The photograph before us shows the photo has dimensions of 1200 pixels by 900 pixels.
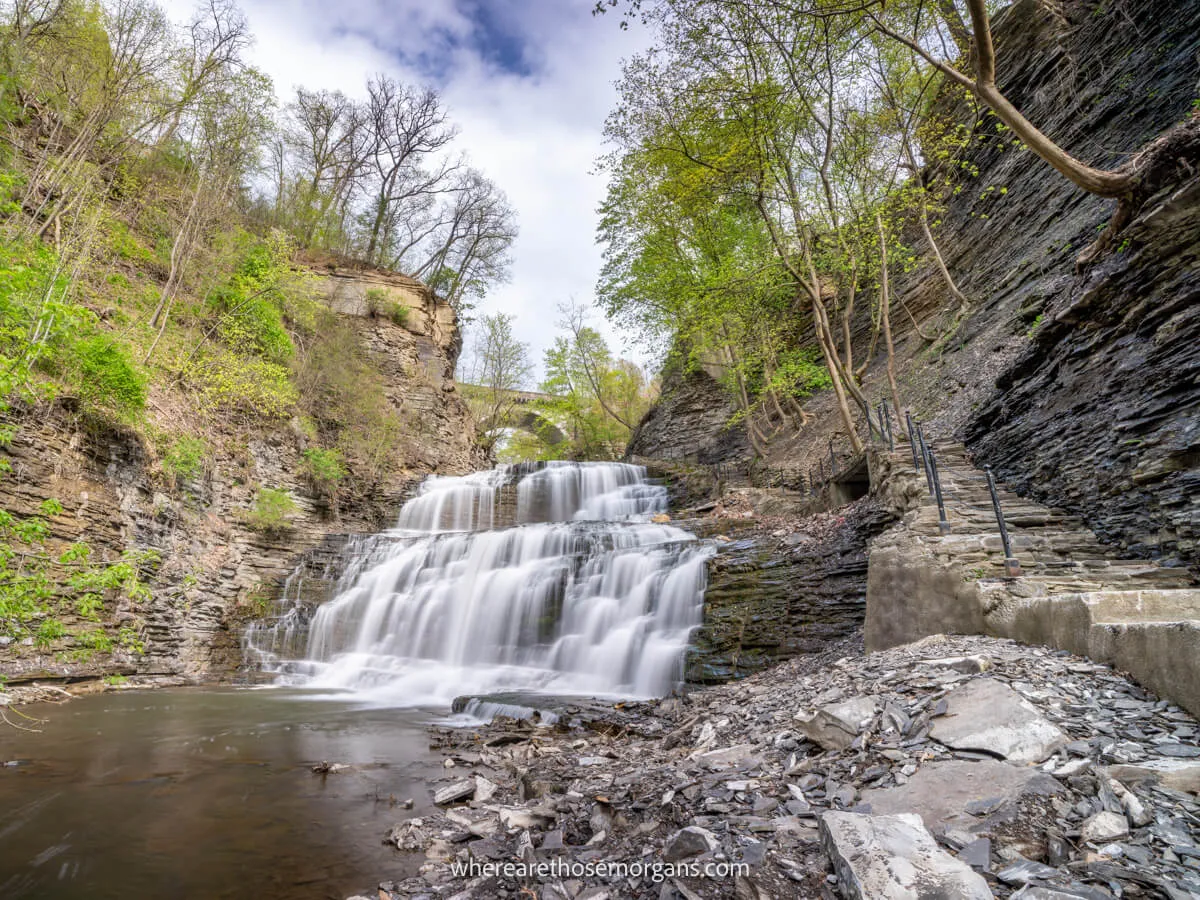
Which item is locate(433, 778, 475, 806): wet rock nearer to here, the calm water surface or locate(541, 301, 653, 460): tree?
the calm water surface

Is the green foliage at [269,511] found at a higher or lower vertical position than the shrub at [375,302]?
lower

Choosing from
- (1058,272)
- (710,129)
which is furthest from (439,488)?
(1058,272)

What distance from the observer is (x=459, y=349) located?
2731 centimetres

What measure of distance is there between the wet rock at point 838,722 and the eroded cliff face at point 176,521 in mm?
5957

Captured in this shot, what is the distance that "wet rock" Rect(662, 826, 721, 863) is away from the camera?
Answer: 2453 mm

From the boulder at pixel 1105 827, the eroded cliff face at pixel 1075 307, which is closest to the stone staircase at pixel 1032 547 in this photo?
the eroded cliff face at pixel 1075 307

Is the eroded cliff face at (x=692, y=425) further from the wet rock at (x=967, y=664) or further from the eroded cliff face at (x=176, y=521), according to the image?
the wet rock at (x=967, y=664)

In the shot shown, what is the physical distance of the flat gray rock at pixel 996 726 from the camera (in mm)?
2588

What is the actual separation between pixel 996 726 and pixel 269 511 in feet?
47.9

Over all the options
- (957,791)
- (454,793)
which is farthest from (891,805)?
(454,793)

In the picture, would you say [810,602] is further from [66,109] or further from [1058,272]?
[66,109]

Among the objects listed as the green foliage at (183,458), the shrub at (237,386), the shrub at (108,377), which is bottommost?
the green foliage at (183,458)

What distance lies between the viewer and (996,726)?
2.78m

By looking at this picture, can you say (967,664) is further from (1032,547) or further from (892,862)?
Result: (1032,547)
